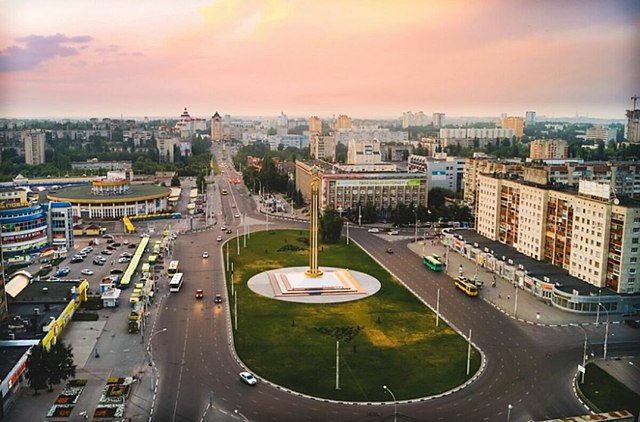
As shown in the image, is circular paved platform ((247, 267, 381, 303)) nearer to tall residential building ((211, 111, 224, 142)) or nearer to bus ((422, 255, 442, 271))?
bus ((422, 255, 442, 271))

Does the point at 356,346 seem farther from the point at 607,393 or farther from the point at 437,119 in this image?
the point at 437,119

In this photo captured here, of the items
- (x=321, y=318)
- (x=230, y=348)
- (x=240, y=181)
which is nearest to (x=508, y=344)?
(x=321, y=318)

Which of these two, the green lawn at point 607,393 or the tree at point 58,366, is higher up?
the tree at point 58,366

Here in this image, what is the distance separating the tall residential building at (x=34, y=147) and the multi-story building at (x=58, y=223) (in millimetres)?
23395

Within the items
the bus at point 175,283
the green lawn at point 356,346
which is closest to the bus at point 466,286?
the green lawn at point 356,346

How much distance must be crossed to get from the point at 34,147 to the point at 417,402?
151 ft

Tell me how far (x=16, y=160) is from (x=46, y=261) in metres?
24.5

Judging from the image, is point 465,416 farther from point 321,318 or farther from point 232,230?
point 232,230

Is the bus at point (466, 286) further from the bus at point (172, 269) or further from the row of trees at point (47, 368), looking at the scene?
the row of trees at point (47, 368)

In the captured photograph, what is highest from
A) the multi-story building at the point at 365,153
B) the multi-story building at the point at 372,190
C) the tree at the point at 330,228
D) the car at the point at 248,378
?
the multi-story building at the point at 365,153

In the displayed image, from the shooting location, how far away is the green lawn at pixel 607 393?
439 inches

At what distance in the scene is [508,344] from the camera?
47.3ft

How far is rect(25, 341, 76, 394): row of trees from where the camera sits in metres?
11.5

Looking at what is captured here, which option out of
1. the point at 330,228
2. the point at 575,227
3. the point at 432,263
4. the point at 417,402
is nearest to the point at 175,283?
the point at 432,263
